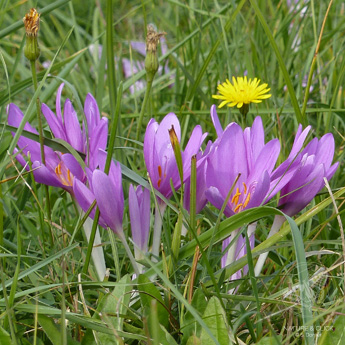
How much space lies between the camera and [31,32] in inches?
36.4

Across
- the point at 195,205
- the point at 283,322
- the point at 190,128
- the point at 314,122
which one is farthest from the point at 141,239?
the point at 314,122

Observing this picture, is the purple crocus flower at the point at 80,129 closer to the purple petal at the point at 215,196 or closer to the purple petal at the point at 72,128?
the purple petal at the point at 72,128

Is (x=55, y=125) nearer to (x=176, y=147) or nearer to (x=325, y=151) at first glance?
(x=176, y=147)

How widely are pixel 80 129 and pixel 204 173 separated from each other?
0.20 m


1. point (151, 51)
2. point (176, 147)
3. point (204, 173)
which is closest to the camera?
point (176, 147)

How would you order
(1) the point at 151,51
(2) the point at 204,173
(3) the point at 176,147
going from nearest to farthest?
(3) the point at 176,147, (2) the point at 204,173, (1) the point at 151,51

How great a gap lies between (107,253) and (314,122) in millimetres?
784

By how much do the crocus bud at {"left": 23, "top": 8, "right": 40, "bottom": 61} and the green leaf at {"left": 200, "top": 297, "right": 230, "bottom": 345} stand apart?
438 mm

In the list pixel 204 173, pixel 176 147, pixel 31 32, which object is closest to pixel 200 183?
pixel 204 173

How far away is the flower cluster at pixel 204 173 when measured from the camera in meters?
0.84

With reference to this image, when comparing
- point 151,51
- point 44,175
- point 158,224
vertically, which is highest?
point 151,51

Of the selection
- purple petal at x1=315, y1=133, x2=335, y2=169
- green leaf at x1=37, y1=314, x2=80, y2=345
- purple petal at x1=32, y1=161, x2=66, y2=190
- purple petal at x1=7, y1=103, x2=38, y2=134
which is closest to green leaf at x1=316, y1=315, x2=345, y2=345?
purple petal at x1=315, y1=133, x2=335, y2=169

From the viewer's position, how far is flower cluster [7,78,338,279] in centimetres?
84

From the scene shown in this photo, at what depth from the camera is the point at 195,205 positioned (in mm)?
843
